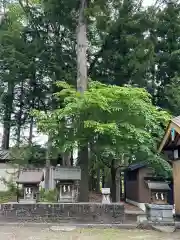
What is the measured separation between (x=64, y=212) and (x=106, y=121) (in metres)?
3.65

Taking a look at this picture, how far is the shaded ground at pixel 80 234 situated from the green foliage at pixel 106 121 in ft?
10.3

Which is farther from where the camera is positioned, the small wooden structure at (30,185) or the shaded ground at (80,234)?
the small wooden structure at (30,185)

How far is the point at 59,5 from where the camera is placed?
15.3 meters

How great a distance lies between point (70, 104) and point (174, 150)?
13.7 ft

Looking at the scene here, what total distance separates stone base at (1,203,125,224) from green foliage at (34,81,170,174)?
209 cm

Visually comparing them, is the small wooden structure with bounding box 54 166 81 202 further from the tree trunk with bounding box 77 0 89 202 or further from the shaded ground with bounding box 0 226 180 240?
the shaded ground with bounding box 0 226 180 240

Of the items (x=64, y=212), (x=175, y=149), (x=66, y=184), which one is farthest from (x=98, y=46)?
(x=64, y=212)

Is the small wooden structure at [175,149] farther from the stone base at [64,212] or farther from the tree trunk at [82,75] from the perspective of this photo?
the tree trunk at [82,75]

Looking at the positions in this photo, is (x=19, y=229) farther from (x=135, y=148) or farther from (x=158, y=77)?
(x=158, y=77)

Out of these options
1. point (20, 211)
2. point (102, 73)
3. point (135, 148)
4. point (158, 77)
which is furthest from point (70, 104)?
point (158, 77)

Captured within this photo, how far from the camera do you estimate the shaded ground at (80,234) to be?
7.44 metres

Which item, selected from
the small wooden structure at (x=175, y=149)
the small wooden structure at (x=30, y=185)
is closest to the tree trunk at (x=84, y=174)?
the small wooden structure at (x=30, y=185)

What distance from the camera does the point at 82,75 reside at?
1408cm

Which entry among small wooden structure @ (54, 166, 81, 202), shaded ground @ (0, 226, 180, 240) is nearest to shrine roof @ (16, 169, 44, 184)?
small wooden structure @ (54, 166, 81, 202)
